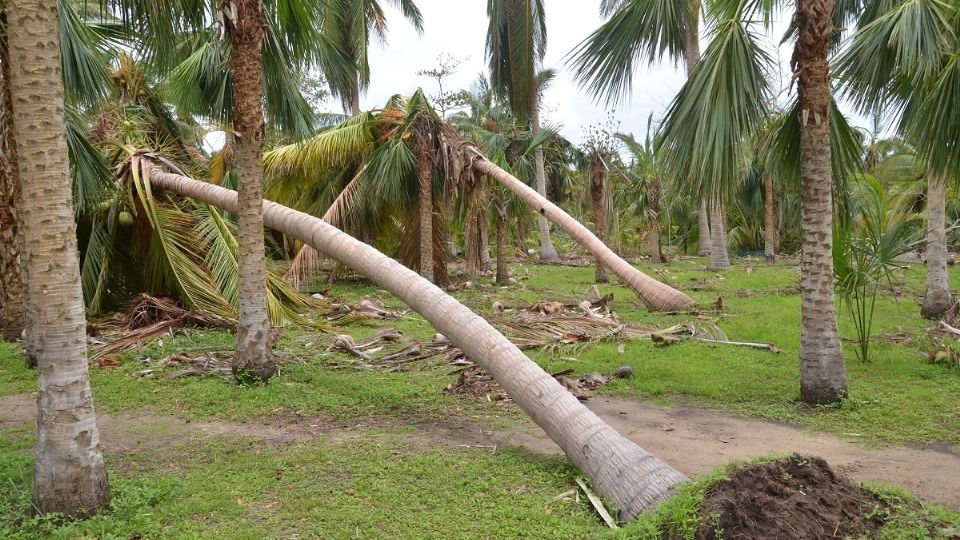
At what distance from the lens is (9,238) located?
9.07 meters

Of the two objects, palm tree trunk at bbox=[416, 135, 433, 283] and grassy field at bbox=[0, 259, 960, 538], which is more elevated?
palm tree trunk at bbox=[416, 135, 433, 283]

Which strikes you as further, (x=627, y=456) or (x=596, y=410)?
(x=596, y=410)

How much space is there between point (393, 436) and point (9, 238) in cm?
691

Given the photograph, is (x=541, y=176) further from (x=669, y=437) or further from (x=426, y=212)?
(x=669, y=437)

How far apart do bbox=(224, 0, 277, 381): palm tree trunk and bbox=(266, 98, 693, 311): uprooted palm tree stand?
714 cm

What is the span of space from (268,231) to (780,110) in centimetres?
1561

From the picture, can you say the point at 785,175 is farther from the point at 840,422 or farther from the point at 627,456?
the point at 627,456

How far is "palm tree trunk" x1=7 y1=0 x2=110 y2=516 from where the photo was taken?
3893 mm

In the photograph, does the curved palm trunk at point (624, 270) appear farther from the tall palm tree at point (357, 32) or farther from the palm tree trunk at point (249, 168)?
the tall palm tree at point (357, 32)

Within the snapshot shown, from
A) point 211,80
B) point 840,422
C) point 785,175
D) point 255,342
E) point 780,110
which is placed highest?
point 211,80

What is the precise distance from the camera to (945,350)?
823cm

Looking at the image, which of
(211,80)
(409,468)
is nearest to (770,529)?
(409,468)

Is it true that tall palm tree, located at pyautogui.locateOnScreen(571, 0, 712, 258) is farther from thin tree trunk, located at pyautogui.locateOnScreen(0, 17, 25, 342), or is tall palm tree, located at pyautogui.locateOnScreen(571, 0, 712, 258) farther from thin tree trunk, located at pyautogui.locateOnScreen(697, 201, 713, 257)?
thin tree trunk, located at pyautogui.locateOnScreen(697, 201, 713, 257)

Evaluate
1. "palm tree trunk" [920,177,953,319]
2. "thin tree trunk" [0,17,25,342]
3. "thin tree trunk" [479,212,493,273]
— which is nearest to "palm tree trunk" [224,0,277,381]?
"thin tree trunk" [0,17,25,342]
